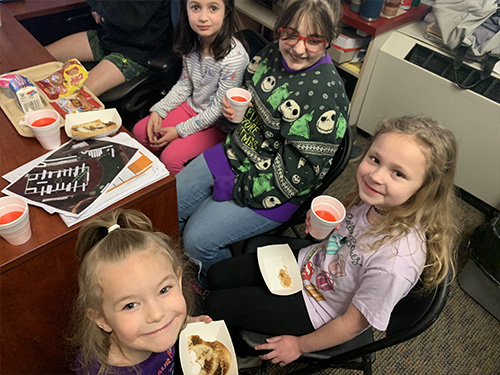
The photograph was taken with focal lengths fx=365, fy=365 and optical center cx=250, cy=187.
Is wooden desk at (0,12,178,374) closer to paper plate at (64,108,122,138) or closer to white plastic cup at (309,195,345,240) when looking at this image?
paper plate at (64,108,122,138)

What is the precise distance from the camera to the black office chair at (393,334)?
0.91 metres

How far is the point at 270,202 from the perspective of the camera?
4.61ft

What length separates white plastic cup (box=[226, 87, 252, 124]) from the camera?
4.77 ft

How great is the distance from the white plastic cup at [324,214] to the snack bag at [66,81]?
1.05 m

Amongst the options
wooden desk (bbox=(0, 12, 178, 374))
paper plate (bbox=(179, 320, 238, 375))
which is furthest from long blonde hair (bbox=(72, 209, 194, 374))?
paper plate (bbox=(179, 320, 238, 375))

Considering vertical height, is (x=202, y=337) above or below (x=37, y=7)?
below

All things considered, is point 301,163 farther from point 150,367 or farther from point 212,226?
point 150,367

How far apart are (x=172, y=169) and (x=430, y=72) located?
162 cm

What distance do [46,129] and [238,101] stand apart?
0.70 meters

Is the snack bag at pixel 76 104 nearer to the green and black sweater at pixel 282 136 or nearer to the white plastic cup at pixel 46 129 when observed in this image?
the white plastic cup at pixel 46 129

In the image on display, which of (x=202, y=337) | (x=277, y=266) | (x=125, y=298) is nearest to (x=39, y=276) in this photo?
(x=125, y=298)

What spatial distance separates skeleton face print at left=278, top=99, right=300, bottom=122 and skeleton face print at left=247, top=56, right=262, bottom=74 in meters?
0.36

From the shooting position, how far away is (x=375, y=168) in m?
1.07

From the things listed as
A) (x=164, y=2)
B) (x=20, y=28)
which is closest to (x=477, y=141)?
(x=164, y=2)
